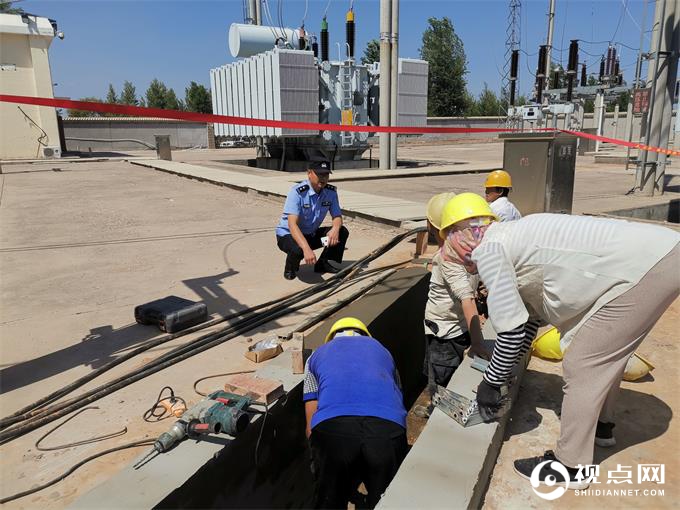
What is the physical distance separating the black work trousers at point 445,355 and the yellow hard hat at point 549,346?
523mm

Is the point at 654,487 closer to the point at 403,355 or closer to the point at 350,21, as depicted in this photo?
the point at 403,355

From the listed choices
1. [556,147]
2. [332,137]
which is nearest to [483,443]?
[556,147]

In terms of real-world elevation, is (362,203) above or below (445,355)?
above

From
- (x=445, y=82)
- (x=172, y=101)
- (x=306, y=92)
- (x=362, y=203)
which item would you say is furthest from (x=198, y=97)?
(x=362, y=203)

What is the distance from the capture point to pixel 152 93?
2633 inches

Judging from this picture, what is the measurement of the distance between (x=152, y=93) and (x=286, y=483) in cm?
7184

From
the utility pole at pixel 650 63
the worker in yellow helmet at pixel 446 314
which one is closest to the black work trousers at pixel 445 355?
the worker in yellow helmet at pixel 446 314

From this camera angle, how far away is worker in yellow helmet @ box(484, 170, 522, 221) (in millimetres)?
4398

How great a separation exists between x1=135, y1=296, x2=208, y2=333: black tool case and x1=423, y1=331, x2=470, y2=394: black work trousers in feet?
6.85

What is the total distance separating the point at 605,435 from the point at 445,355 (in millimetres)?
1151

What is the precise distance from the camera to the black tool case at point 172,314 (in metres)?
4.24

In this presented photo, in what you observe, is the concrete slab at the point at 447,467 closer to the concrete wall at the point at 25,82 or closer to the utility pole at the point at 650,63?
the utility pole at the point at 650,63

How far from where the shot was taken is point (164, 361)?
3.69 meters

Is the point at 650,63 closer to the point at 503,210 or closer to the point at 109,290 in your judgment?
the point at 503,210
